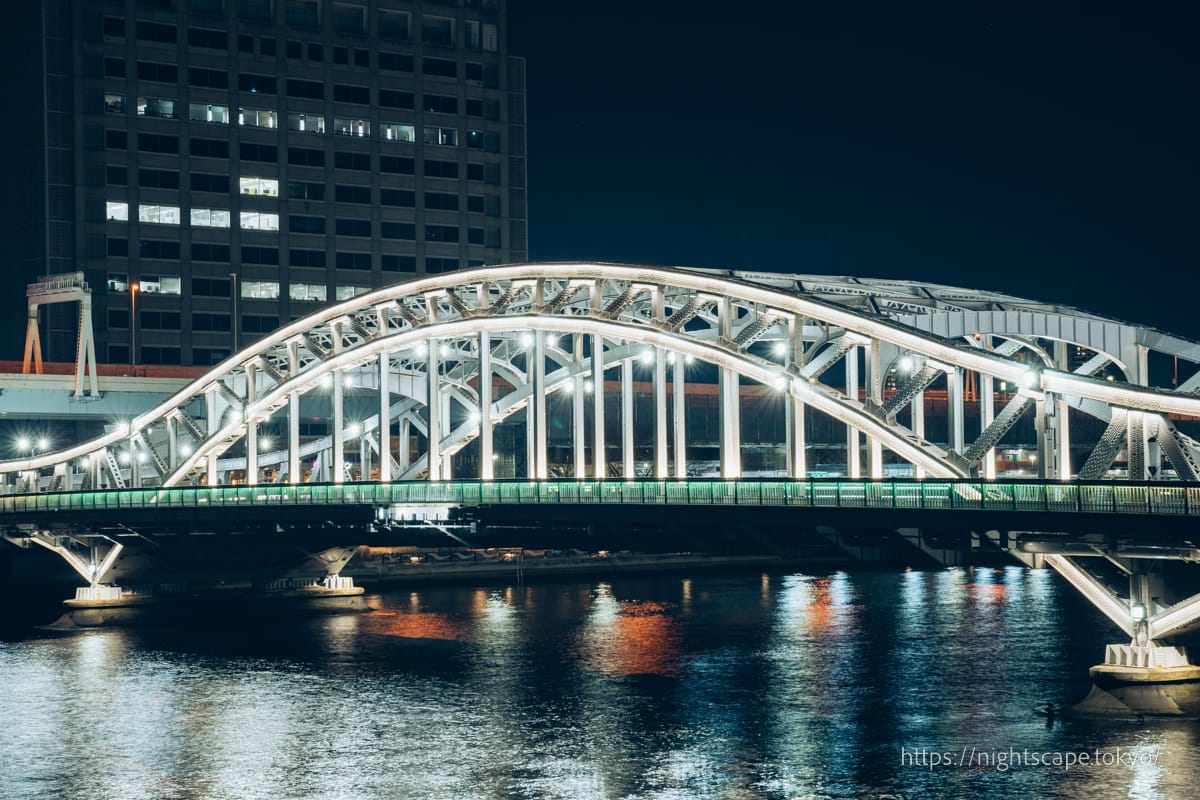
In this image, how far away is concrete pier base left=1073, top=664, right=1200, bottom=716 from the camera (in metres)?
49.5

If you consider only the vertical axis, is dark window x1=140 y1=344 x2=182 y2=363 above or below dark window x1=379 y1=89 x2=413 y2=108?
below

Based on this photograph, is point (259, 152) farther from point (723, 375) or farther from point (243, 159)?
point (723, 375)

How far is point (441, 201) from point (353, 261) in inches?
359

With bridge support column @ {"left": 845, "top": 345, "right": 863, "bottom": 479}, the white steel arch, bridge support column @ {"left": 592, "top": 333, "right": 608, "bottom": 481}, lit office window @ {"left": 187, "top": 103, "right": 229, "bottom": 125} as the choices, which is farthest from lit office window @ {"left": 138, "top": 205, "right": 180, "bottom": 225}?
bridge support column @ {"left": 845, "top": 345, "right": 863, "bottom": 479}

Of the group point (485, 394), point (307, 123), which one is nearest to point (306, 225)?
point (307, 123)

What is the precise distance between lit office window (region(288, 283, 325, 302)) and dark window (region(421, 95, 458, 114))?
686 inches

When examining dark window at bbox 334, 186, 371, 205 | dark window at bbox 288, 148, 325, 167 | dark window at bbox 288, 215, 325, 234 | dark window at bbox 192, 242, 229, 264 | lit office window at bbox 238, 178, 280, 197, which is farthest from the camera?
dark window at bbox 334, 186, 371, 205

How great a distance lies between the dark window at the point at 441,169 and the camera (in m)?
144

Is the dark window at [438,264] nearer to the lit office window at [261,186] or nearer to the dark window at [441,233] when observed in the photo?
the dark window at [441,233]

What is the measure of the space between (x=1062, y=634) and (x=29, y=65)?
307ft

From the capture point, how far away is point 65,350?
128 m

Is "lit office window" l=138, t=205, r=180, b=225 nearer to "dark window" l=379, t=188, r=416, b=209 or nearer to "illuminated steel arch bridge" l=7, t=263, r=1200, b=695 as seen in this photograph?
"dark window" l=379, t=188, r=416, b=209

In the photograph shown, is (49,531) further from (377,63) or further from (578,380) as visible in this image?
(377,63)

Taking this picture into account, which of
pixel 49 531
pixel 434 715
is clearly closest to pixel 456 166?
pixel 49 531
